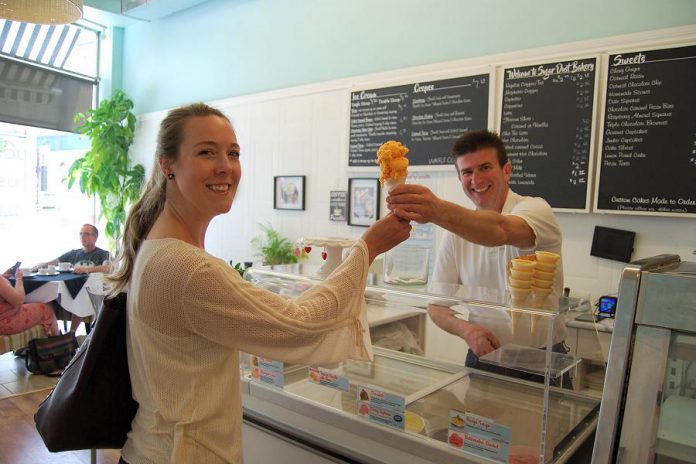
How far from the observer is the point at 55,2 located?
3.52m

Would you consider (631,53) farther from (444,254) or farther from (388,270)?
(388,270)

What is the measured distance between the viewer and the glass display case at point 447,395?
1348 mm

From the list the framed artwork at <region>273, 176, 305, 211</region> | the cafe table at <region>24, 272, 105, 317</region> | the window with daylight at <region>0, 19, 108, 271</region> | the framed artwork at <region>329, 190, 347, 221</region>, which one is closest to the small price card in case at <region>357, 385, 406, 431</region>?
the framed artwork at <region>329, 190, 347, 221</region>

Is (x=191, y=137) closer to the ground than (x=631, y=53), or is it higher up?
closer to the ground

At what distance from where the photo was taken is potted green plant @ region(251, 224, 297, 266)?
4.97 metres

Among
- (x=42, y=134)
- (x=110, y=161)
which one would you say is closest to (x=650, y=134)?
(x=110, y=161)

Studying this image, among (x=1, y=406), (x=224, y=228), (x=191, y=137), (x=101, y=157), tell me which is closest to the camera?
(x=191, y=137)

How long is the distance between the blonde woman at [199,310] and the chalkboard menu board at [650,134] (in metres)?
2.39

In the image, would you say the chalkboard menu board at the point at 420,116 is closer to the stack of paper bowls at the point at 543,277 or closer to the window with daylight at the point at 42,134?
the stack of paper bowls at the point at 543,277

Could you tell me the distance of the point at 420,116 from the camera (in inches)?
167

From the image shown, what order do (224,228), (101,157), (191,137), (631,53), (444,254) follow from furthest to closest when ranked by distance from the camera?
(101,157)
(224,228)
(631,53)
(444,254)
(191,137)

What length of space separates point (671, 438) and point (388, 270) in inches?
38.5

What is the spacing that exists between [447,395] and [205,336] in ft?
2.73

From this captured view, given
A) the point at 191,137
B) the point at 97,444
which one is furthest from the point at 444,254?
the point at 97,444
